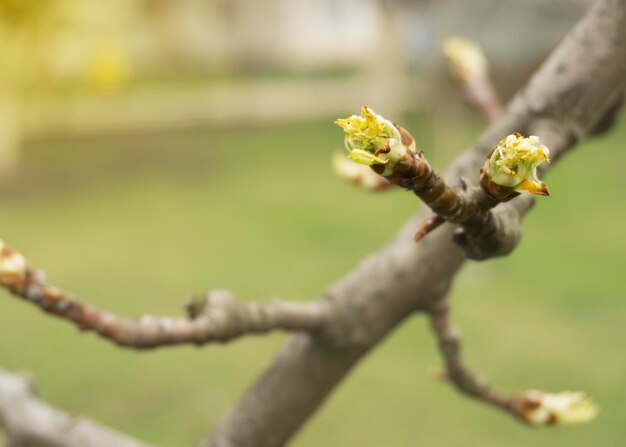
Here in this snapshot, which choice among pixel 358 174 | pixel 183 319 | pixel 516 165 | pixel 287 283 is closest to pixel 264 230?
pixel 287 283

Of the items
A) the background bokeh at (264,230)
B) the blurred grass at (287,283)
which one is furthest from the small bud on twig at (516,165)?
the blurred grass at (287,283)

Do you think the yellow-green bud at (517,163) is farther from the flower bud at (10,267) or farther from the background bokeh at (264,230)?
the background bokeh at (264,230)

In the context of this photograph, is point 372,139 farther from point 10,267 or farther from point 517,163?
point 10,267

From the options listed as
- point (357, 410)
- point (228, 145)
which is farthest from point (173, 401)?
point (228, 145)

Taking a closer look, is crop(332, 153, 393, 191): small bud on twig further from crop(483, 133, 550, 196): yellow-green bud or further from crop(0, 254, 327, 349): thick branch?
crop(483, 133, 550, 196): yellow-green bud

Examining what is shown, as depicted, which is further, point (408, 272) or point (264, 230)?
point (264, 230)
